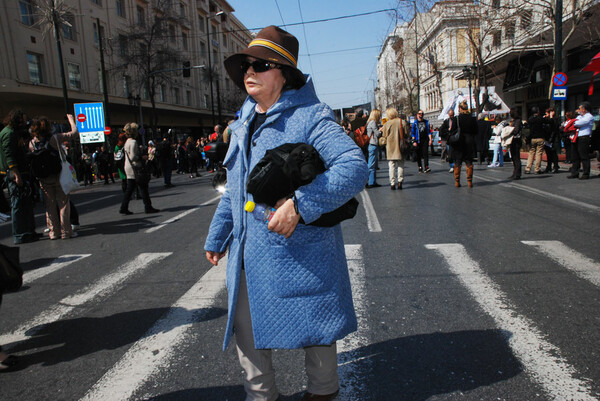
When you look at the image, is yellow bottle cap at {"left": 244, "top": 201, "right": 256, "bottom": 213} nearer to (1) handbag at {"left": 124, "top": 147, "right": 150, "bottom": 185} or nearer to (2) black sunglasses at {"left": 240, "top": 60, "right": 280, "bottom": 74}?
(2) black sunglasses at {"left": 240, "top": 60, "right": 280, "bottom": 74}

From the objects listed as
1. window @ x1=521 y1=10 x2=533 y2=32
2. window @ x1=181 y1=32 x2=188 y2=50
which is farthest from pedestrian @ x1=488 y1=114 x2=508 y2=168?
window @ x1=181 y1=32 x2=188 y2=50

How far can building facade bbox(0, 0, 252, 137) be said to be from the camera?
2269cm

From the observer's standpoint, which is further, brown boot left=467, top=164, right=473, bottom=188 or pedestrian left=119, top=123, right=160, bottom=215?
brown boot left=467, top=164, right=473, bottom=188

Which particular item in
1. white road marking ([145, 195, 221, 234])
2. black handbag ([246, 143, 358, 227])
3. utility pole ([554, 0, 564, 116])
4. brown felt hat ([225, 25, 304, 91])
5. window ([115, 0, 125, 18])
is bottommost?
white road marking ([145, 195, 221, 234])

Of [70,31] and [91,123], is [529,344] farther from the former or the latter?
[70,31]

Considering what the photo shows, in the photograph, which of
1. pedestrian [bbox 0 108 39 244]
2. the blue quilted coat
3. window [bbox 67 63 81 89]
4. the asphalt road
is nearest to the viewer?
the blue quilted coat

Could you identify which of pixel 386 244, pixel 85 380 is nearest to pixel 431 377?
pixel 85 380

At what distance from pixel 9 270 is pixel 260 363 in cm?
200

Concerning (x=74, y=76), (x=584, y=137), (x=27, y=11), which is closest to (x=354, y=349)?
(x=584, y=137)

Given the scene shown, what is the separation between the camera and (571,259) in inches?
191

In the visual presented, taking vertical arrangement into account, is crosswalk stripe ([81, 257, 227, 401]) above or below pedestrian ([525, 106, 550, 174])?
below

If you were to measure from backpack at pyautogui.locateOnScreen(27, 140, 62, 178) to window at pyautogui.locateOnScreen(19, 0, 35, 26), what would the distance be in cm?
2078

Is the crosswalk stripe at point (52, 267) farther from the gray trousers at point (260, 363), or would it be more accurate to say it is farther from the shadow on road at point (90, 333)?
the gray trousers at point (260, 363)

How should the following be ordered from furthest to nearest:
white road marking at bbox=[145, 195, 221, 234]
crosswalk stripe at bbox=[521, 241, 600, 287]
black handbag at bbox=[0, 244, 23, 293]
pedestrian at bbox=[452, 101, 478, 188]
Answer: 1. pedestrian at bbox=[452, 101, 478, 188]
2. white road marking at bbox=[145, 195, 221, 234]
3. crosswalk stripe at bbox=[521, 241, 600, 287]
4. black handbag at bbox=[0, 244, 23, 293]
